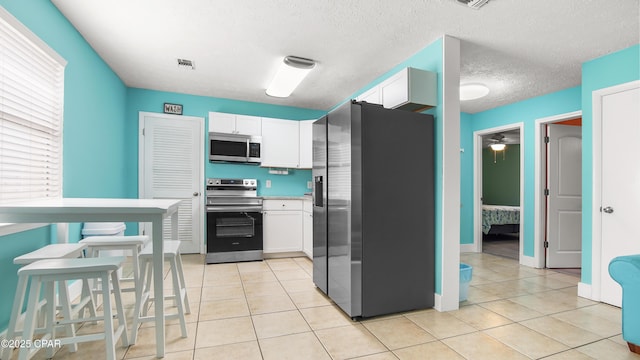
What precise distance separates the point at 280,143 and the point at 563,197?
171 inches

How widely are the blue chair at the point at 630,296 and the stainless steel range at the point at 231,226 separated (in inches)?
150

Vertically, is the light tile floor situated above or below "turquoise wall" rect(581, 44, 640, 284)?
below

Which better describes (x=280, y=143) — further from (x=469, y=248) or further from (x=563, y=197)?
(x=563, y=197)

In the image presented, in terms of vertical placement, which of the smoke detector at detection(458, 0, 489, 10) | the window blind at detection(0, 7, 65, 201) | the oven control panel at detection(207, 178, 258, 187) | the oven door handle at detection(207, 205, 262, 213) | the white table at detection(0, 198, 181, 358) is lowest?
the oven door handle at detection(207, 205, 262, 213)

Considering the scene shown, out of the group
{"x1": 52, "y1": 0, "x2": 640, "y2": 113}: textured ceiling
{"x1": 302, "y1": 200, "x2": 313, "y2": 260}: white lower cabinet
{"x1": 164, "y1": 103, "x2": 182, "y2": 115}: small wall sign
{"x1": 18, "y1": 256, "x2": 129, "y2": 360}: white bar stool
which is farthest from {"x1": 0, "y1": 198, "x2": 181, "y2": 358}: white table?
{"x1": 164, "y1": 103, "x2": 182, "y2": 115}: small wall sign

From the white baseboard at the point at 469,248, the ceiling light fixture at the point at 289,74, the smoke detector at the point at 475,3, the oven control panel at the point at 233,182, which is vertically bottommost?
the white baseboard at the point at 469,248

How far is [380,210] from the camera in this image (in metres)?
2.46

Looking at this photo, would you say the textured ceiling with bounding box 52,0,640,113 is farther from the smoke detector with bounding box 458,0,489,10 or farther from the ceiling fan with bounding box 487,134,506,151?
the ceiling fan with bounding box 487,134,506,151

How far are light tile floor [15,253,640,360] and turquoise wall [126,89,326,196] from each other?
1.98 m

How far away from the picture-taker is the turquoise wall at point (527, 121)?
405 cm

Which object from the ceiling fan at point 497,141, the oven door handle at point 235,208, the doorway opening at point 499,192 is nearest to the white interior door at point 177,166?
the oven door handle at point 235,208

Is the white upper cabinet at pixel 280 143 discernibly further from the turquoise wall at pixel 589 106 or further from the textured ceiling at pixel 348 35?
the turquoise wall at pixel 589 106

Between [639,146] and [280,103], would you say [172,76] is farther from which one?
[639,146]

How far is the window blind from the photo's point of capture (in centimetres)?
188
